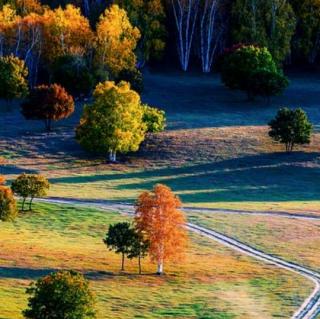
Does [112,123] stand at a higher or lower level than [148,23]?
lower

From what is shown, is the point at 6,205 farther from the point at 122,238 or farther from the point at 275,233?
the point at 275,233

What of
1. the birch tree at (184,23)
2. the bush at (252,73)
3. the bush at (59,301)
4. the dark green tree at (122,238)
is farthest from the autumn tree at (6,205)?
the birch tree at (184,23)

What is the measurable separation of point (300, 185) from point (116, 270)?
137 feet

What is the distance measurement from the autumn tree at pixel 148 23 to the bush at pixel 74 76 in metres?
25.2

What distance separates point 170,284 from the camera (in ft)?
201

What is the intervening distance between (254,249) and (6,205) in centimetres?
2088

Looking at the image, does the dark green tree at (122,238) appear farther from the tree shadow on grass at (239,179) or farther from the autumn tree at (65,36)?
the autumn tree at (65,36)

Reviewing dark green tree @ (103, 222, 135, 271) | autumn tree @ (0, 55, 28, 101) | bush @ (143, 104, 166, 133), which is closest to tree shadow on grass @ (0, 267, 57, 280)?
dark green tree @ (103, 222, 135, 271)

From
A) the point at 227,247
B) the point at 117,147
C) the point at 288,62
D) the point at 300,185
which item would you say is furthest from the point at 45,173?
the point at 288,62

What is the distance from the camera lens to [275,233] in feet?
251

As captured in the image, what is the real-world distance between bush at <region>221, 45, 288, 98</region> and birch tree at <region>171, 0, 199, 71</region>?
78.5 ft

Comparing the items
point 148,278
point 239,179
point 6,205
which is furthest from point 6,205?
point 239,179

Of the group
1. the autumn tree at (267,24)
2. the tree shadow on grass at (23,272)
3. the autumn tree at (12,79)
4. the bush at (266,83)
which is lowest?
the tree shadow on grass at (23,272)

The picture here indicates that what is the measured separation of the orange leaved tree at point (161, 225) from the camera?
6500cm
